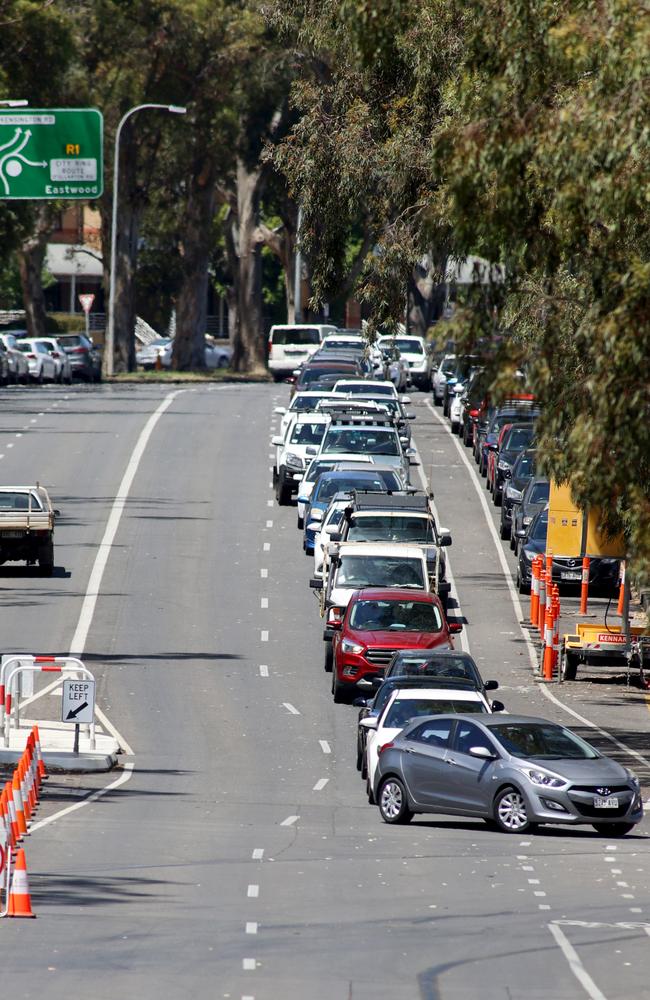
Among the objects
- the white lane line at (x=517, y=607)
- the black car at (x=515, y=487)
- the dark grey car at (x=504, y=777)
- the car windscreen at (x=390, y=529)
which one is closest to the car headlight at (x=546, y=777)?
the dark grey car at (x=504, y=777)

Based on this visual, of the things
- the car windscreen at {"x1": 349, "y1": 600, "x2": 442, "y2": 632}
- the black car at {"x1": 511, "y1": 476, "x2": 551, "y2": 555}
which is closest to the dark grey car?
the car windscreen at {"x1": 349, "y1": 600, "x2": 442, "y2": 632}

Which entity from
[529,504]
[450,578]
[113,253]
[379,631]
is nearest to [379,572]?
[379,631]

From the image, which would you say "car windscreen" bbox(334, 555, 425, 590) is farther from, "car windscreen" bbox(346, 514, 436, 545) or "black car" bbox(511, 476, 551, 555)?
"black car" bbox(511, 476, 551, 555)

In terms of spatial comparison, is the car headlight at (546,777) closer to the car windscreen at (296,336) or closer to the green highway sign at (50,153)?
the green highway sign at (50,153)

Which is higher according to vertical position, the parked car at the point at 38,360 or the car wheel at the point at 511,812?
the car wheel at the point at 511,812

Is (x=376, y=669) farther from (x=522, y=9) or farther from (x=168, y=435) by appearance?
(x=168, y=435)

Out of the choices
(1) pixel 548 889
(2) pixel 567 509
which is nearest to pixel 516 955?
(1) pixel 548 889

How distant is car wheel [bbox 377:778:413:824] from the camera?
19.7 meters

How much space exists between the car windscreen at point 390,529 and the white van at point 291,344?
142 feet

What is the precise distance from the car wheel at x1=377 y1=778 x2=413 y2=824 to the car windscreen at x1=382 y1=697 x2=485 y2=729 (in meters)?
1.03

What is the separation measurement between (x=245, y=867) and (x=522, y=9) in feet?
26.5

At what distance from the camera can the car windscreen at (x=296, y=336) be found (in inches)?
3086

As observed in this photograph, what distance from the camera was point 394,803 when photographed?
19.8 metres

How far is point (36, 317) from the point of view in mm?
91500
